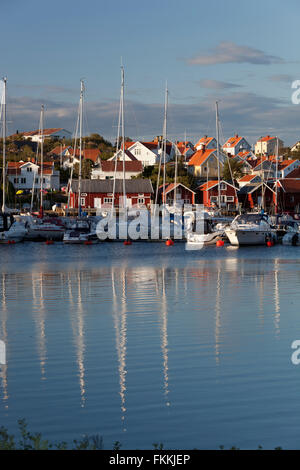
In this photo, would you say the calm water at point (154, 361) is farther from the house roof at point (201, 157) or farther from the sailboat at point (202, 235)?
the house roof at point (201, 157)

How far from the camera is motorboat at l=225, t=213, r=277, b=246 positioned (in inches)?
2253

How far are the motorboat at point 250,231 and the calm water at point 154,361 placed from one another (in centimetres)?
2292

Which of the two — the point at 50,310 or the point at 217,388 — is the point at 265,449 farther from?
the point at 50,310

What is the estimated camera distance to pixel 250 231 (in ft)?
188

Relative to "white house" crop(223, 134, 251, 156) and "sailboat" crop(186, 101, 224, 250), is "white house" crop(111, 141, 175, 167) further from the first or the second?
"sailboat" crop(186, 101, 224, 250)

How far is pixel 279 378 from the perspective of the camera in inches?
567

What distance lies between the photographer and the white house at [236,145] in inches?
7598

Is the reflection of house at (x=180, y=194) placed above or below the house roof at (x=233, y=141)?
below

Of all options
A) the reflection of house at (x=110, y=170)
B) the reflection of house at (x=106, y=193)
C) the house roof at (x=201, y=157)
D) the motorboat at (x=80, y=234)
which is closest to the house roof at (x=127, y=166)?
the reflection of house at (x=110, y=170)

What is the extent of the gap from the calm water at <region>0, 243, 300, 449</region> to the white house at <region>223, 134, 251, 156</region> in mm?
161188

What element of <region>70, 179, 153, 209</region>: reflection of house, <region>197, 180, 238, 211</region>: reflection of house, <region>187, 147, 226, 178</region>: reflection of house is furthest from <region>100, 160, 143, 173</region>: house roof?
<region>197, 180, 238, 211</region>: reflection of house

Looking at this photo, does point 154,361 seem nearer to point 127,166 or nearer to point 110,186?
point 110,186

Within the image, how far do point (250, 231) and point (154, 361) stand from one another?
1662 inches
